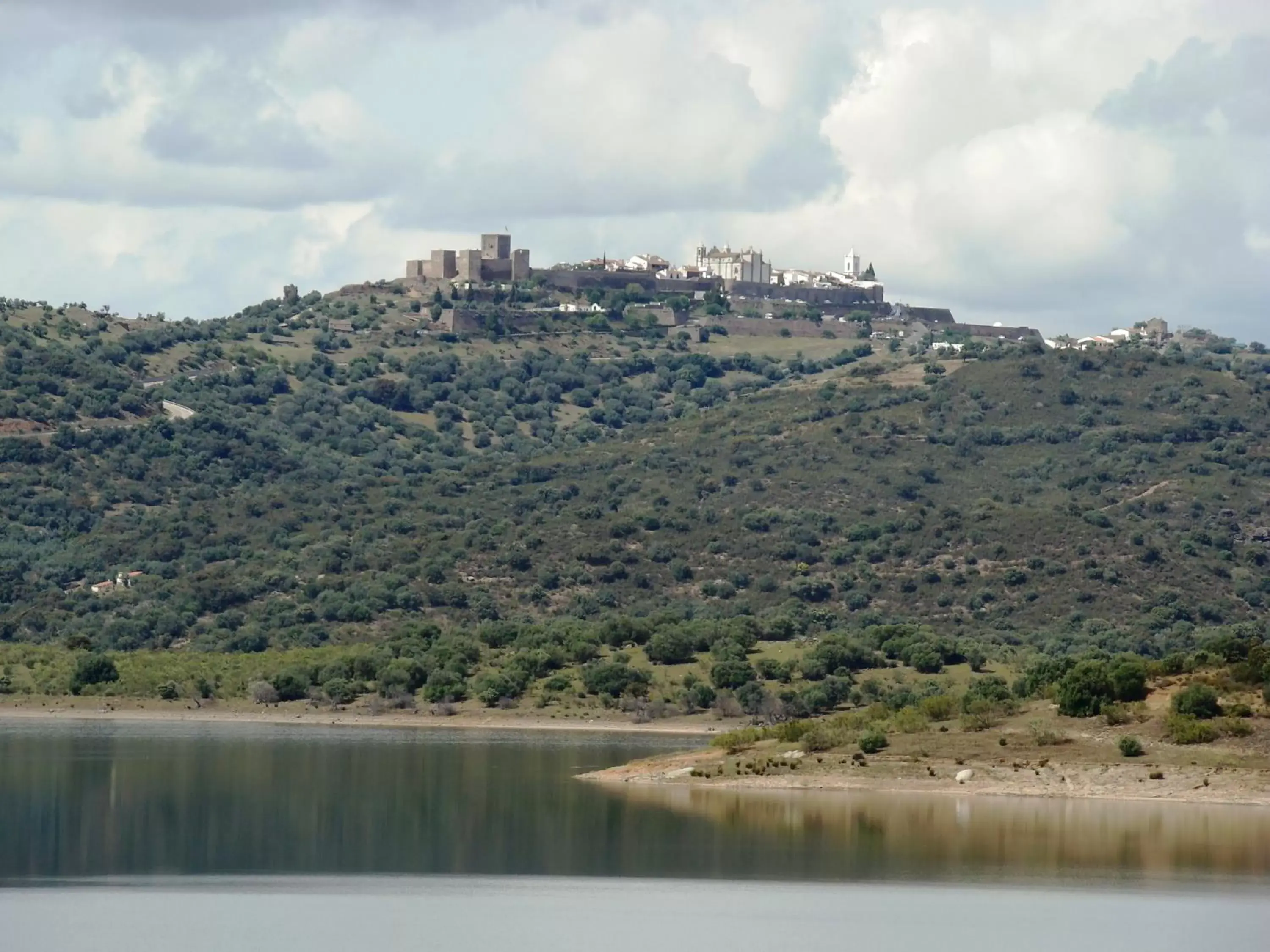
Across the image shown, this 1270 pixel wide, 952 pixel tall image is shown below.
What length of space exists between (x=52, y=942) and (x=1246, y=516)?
331 ft

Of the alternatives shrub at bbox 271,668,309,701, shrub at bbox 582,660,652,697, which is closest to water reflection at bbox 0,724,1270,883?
shrub at bbox 582,660,652,697

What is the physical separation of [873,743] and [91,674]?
42.4 meters

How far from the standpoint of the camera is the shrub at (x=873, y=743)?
6488 cm

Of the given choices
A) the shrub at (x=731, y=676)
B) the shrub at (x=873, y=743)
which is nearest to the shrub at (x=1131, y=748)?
the shrub at (x=873, y=743)

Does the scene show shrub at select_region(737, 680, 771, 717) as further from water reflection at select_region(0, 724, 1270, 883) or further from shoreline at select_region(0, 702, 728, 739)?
water reflection at select_region(0, 724, 1270, 883)

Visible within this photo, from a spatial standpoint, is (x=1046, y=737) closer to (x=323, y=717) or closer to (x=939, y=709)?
(x=939, y=709)

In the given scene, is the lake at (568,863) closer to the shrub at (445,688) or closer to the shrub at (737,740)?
the shrub at (737,740)

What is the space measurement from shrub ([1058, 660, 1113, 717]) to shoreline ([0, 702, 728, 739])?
22.1 meters

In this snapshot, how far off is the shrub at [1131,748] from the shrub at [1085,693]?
280cm

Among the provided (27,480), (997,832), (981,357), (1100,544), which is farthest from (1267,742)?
(981,357)

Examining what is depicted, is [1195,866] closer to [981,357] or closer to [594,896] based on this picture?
[594,896]

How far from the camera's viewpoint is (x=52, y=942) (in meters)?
39.8

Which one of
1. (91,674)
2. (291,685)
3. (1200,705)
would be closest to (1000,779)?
(1200,705)

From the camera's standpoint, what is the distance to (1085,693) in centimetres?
6550
